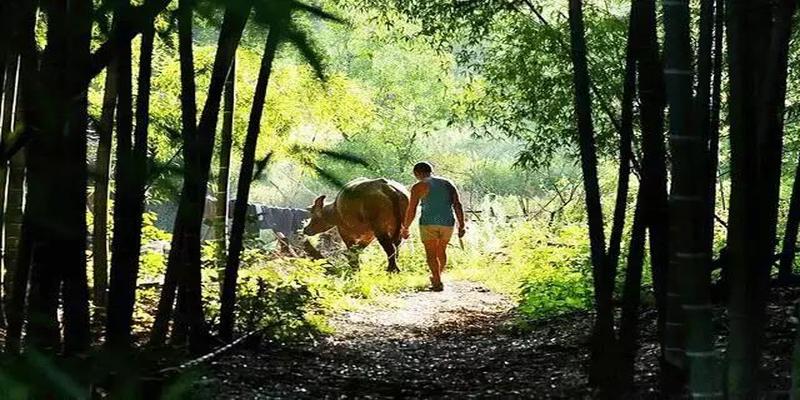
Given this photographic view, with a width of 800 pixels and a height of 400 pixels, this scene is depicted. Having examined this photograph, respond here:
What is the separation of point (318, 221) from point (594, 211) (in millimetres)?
8981

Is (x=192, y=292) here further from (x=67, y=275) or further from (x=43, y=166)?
(x=43, y=166)

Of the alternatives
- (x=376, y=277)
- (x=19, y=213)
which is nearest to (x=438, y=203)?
(x=376, y=277)

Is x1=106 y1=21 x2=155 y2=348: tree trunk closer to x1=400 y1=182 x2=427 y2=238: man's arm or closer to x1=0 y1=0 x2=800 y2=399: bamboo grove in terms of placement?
x1=0 y1=0 x2=800 y2=399: bamboo grove

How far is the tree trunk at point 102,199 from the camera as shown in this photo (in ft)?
16.0

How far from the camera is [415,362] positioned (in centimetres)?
552

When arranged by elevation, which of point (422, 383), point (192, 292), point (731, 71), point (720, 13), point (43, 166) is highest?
point (720, 13)

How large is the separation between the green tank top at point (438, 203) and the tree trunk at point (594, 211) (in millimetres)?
5649

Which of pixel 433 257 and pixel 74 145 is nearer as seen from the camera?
pixel 74 145

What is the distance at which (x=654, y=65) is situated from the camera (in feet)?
11.3

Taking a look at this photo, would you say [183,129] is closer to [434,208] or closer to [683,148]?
[683,148]

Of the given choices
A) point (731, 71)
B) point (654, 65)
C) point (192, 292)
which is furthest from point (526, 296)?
point (731, 71)

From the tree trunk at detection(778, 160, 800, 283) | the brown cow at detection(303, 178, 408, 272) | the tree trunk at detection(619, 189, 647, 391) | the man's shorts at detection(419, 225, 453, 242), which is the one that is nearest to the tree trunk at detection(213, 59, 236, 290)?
the tree trunk at detection(619, 189, 647, 391)

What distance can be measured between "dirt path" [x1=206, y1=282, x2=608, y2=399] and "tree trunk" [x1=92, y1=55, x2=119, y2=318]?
2.68 ft

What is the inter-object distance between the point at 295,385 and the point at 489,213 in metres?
12.7
